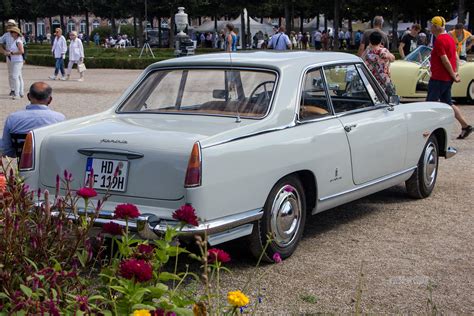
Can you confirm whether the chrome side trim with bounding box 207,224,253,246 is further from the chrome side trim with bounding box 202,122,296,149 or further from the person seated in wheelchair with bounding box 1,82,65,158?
the person seated in wheelchair with bounding box 1,82,65,158

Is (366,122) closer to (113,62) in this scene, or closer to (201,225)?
(201,225)

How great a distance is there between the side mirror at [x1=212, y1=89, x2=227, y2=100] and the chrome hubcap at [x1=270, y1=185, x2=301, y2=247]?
92 cm

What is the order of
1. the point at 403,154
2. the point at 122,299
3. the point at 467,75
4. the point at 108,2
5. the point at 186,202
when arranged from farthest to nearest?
the point at 108,2 < the point at 467,75 < the point at 403,154 < the point at 186,202 < the point at 122,299

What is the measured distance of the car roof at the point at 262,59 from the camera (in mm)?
6688

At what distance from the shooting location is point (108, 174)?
5668mm

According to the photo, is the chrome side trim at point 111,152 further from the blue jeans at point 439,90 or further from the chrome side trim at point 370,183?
the blue jeans at point 439,90

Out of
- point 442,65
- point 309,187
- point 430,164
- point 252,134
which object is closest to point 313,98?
point 309,187

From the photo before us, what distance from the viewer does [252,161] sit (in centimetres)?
570

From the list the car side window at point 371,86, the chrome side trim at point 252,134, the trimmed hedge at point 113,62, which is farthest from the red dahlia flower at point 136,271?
the trimmed hedge at point 113,62

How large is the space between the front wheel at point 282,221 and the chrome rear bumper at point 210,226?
0.45 ft

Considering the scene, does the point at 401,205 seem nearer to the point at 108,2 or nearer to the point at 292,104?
the point at 292,104

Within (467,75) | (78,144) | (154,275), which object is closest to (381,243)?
(78,144)

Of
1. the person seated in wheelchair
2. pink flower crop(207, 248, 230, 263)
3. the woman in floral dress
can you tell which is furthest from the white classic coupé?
the woman in floral dress

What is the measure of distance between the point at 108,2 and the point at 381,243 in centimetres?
7251
